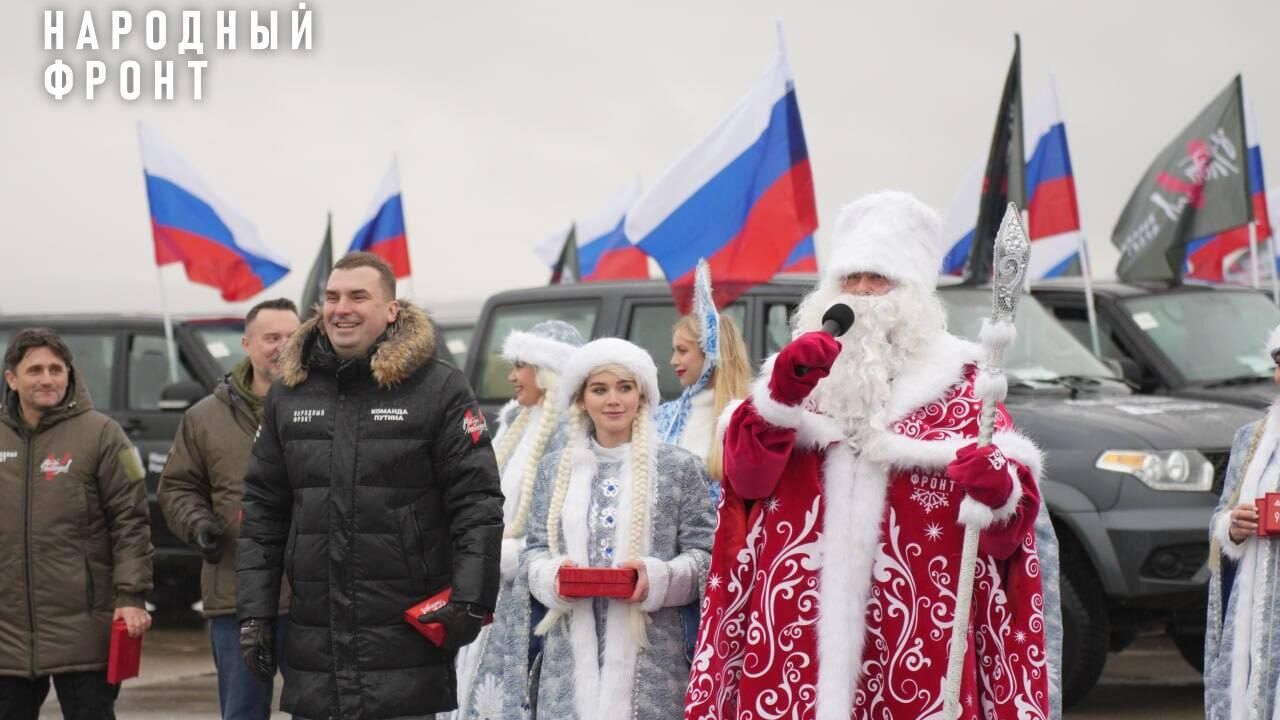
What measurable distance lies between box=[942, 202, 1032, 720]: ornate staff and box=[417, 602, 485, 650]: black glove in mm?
1325

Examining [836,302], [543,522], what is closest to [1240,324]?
[543,522]

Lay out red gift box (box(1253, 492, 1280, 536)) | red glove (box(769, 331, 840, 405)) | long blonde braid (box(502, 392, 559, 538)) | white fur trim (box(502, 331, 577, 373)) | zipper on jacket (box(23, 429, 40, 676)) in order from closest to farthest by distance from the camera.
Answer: red glove (box(769, 331, 840, 405))
red gift box (box(1253, 492, 1280, 536))
zipper on jacket (box(23, 429, 40, 676))
long blonde braid (box(502, 392, 559, 538))
white fur trim (box(502, 331, 577, 373))

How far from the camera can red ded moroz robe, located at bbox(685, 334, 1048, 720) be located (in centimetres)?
518

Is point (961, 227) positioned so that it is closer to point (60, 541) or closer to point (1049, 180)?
point (1049, 180)

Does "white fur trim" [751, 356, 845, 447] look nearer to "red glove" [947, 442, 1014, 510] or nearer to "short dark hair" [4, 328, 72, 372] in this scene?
"red glove" [947, 442, 1014, 510]

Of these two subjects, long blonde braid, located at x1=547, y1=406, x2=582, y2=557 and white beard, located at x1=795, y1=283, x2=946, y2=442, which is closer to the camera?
white beard, located at x1=795, y1=283, x2=946, y2=442

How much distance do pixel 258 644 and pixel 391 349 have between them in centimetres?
92

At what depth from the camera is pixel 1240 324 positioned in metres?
11.9

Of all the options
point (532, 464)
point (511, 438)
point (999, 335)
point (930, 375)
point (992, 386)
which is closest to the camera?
point (999, 335)

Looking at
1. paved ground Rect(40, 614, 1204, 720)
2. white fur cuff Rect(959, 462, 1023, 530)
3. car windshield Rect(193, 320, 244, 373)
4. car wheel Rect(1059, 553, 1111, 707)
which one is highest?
car windshield Rect(193, 320, 244, 373)

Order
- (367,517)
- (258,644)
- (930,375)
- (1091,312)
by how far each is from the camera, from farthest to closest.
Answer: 1. (1091,312)
2. (258,644)
3. (367,517)
4. (930,375)

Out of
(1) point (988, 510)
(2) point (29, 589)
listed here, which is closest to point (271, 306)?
(2) point (29, 589)

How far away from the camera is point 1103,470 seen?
9.09 metres

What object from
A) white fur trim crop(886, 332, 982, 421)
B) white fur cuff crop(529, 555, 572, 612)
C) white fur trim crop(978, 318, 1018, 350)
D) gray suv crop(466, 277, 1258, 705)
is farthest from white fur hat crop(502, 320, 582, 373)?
white fur trim crop(978, 318, 1018, 350)
